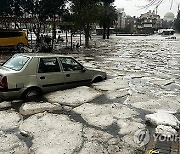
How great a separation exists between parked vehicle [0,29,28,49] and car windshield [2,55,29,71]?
17.0m

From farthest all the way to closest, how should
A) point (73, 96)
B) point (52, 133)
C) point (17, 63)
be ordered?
point (73, 96) < point (17, 63) < point (52, 133)

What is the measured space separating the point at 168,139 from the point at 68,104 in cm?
336

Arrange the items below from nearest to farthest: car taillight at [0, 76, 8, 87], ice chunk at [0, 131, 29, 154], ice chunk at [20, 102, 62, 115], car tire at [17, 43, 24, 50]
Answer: ice chunk at [0, 131, 29, 154], ice chunk at [20, 102, 62, 115], car taillight at [0, 76, 8, 87], car tire at [17, 43, 24, 50]

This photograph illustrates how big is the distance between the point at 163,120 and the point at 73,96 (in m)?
3.22

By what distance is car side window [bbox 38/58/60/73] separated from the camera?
8266 mm

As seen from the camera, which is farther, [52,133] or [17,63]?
[17,63]

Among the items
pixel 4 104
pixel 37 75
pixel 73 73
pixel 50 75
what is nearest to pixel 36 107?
pixel 4 104

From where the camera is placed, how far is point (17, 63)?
8.29 meters

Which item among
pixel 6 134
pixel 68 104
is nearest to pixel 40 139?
pixel 6 134

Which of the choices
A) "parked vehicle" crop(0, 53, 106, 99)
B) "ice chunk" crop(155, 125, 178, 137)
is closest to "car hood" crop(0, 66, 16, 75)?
"parked vehicle" crop(0, 53, 106, 99)

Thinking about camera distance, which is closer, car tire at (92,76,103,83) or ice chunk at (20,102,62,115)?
ice chunk at (20,102,62,115)

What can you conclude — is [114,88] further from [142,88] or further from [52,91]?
[52,91]

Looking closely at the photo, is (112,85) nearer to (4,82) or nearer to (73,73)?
(73,73)

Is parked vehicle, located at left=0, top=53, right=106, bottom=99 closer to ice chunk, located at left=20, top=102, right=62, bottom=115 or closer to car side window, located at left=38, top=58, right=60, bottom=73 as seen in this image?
car side window, located at left=38, top=58, right=60, bottom=73
